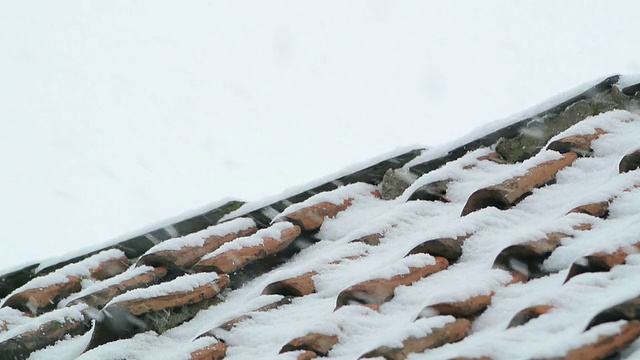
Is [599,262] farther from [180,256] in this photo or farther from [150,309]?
[180,256]

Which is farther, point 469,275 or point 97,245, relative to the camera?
point 97,245

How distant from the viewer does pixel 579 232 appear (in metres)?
2.21

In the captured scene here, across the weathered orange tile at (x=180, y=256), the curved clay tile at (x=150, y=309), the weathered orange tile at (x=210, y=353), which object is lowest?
the weathered orange tile at (x=210, y=353)

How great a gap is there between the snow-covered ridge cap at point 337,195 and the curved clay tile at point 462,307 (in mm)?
1381

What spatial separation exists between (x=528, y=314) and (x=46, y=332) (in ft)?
5.74

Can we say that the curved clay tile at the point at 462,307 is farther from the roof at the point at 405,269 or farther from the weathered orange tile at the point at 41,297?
the weathered orange tile at the point at 41,297

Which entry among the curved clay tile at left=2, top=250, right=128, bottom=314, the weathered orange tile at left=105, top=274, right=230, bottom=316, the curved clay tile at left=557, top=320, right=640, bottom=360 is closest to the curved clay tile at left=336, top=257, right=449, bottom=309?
the weathered orange tile at left=105, top=274, right=230, bottom=316

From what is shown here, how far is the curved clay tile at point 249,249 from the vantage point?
2871 mm

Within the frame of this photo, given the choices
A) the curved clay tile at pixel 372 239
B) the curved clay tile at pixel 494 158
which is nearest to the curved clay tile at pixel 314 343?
the curved clay tile at pixel 372 239

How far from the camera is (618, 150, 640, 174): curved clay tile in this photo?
2.60 metres

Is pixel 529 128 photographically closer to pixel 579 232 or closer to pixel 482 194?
pixel 482 194

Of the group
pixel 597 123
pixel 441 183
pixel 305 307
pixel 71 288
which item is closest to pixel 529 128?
pixel 597 123

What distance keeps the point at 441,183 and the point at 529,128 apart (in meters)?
0.63

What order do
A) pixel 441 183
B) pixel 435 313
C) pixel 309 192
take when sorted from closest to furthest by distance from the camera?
pixel 435 313
pixel 441 183
pixel 309 192
